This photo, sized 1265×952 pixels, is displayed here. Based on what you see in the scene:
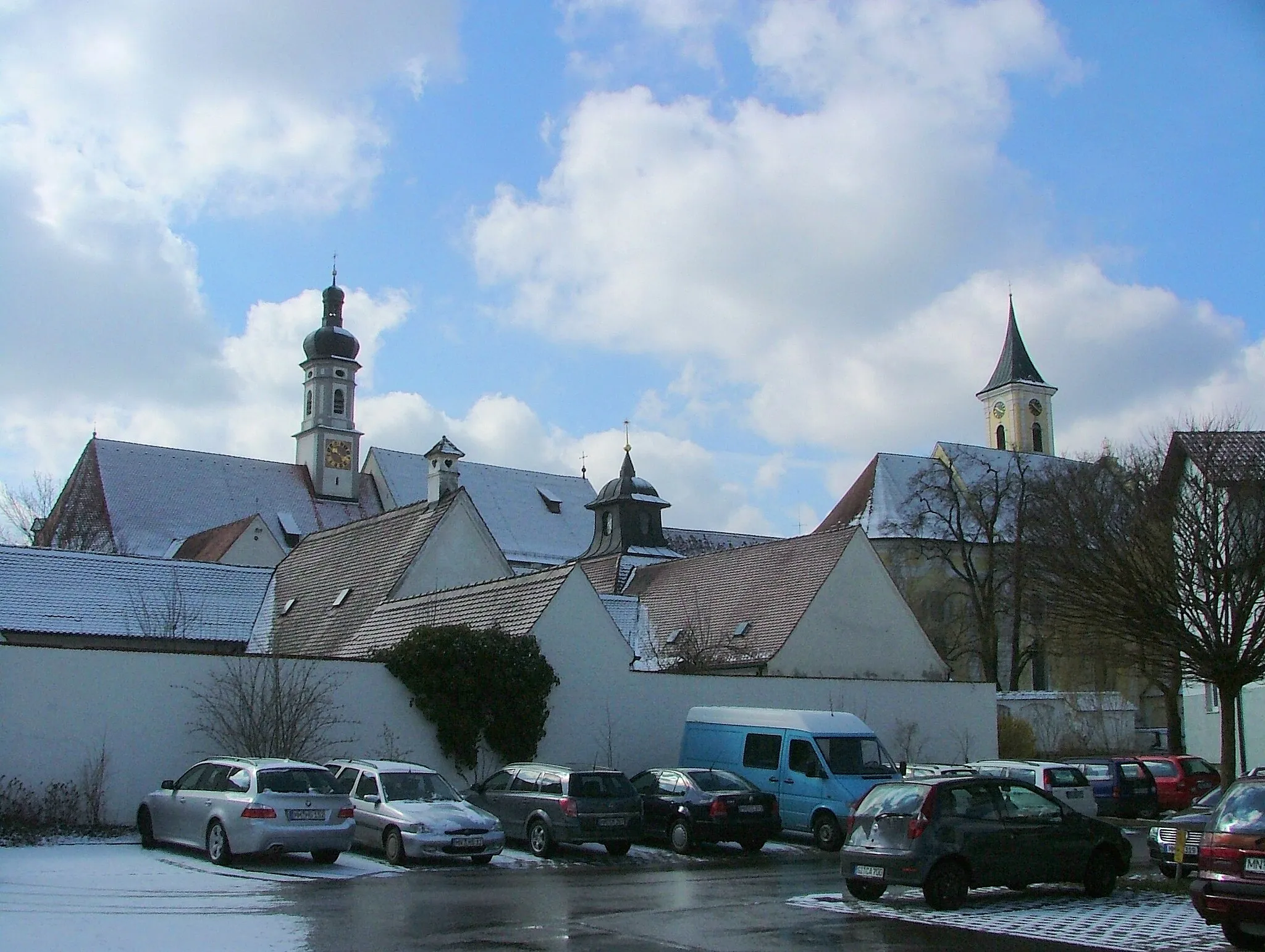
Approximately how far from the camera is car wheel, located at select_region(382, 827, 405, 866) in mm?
17594

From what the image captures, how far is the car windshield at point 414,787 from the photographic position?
18484 mm

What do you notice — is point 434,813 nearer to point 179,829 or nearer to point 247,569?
point 179,829

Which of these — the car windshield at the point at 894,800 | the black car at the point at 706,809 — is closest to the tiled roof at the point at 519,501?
the black car at the point at 706,809

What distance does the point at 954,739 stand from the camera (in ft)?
105

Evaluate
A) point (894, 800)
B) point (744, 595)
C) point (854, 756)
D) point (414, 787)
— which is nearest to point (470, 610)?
point (414, 787)

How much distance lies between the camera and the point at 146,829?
18406 mm

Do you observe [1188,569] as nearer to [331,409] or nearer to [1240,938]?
[1240,938]

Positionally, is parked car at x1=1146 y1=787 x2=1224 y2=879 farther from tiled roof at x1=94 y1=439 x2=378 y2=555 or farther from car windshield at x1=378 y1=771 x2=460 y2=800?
tiled roof at x1=94 y1=439 x2=378 y2=555

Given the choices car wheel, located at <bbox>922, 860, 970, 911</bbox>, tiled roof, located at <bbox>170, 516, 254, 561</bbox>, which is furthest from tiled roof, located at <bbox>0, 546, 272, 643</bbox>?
car wheel, located at <bbox>922, 860, 970, 911</bbox>

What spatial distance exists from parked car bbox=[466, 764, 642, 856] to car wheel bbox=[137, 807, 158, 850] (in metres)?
5.29

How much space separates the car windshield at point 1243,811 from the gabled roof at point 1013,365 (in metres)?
94.2

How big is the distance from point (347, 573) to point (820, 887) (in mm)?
21752

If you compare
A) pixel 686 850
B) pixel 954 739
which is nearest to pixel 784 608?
pixel 954 739

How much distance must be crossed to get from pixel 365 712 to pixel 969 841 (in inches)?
514
